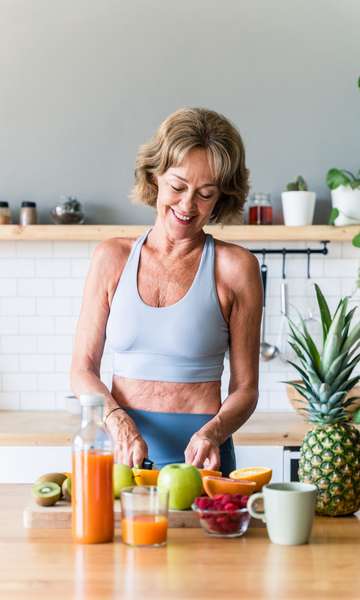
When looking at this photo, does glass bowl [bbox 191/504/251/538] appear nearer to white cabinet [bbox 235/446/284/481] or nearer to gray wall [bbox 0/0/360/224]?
white cabinet [bbox 235/446/284/481]

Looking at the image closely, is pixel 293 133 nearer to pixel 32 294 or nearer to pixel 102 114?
pixel 102 114

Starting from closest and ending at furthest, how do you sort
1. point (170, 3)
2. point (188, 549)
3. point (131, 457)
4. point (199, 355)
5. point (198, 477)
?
point (188, 549) → point (198, 477) → point (131, 457) → point (199, 355) → point (170, 3)

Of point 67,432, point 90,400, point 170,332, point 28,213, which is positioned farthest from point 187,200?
point 28,213

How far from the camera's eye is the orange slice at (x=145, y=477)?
2.04 meters

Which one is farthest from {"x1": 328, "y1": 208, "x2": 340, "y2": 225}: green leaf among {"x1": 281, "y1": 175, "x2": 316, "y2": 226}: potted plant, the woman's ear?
the woman's ear

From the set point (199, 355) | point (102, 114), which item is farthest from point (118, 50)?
point (199, 355)

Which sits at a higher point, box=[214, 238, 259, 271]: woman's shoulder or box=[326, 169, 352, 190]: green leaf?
box=[326, 169, 352, 190]: green leaf

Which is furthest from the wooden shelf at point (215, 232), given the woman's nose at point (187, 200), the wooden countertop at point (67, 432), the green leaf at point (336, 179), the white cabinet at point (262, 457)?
the woman's nose at point (187, 200)

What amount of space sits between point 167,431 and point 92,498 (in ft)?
2.76

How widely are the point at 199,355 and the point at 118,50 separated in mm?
2589

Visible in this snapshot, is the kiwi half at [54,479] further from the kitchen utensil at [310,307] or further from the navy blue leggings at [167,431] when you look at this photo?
the kitchen utensil at [310,307]

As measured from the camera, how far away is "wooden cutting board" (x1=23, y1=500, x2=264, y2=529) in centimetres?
193

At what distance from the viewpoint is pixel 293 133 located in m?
4.74

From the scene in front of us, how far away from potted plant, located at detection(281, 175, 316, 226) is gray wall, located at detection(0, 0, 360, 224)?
0.58 feet
